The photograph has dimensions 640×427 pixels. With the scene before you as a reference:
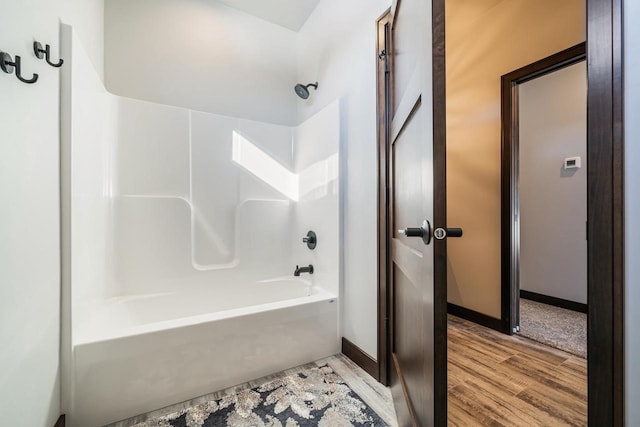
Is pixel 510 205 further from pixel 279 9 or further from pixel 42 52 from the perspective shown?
pixel 42 52

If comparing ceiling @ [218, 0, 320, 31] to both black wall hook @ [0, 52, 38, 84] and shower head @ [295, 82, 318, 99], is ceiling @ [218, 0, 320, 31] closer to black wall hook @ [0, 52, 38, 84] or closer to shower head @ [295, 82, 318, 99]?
shower head @ [295, 82, 318, 99]

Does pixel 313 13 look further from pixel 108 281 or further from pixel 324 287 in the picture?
pixel 108 281

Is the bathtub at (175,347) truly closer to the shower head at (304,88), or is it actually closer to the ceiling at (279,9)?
the shower head at (304,88)

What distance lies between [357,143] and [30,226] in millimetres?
1644

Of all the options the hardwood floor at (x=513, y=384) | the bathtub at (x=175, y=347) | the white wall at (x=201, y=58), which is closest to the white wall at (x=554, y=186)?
the hardwood floor at (x=513, y=384)

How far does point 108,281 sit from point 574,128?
4276 millimetres

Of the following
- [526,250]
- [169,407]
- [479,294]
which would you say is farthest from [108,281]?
[526,250]

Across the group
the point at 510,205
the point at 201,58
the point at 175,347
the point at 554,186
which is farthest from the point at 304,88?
the point at 554,186

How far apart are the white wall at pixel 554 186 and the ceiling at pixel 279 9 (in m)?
2.21

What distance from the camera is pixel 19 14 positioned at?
0.95 m

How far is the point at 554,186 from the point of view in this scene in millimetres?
2914

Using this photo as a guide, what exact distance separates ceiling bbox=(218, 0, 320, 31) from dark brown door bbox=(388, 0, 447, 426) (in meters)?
1.32

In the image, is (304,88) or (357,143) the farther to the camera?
(304,88)

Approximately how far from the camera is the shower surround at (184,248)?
52.6 inches
